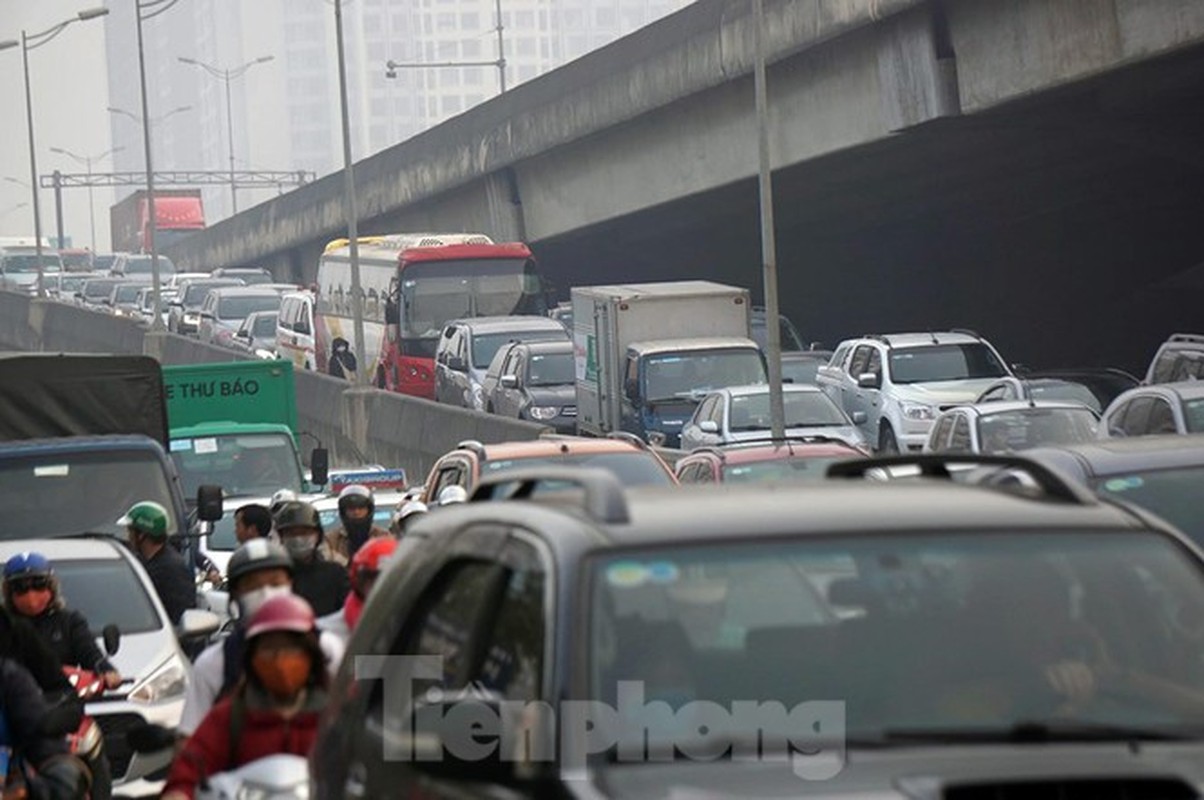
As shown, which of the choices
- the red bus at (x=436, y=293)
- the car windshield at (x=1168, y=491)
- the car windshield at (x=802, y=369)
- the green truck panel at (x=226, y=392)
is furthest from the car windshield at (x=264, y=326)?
the car windshield at (x=1168, y=491)

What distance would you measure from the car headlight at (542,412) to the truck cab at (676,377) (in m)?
3.89

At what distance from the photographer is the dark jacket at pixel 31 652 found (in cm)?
1062

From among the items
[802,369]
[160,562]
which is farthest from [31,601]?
[802,369]

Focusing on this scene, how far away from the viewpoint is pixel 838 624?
5562 millimetres

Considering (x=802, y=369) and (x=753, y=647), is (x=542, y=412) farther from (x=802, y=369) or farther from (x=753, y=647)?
(x=753, y=647)

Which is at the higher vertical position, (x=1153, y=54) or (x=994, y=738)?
(x=1153, y=54)

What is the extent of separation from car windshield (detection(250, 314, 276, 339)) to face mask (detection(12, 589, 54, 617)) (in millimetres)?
51224

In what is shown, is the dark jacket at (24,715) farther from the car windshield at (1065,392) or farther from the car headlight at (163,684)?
the car windshield at (1065,392)

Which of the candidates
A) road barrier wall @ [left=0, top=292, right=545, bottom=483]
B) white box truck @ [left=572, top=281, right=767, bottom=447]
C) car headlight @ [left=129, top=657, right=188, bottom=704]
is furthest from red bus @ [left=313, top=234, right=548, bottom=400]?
car headlight @ [left=129, top=657, right=188, bottom=704]

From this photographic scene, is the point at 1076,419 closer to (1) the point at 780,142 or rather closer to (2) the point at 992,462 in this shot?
(1) the point at 780,142

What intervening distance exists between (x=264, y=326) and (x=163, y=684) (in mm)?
49916

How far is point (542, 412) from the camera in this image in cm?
4172

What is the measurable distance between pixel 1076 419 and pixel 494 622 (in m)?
20.7

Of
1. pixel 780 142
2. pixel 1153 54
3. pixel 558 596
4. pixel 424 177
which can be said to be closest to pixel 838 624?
pixel 558 596
